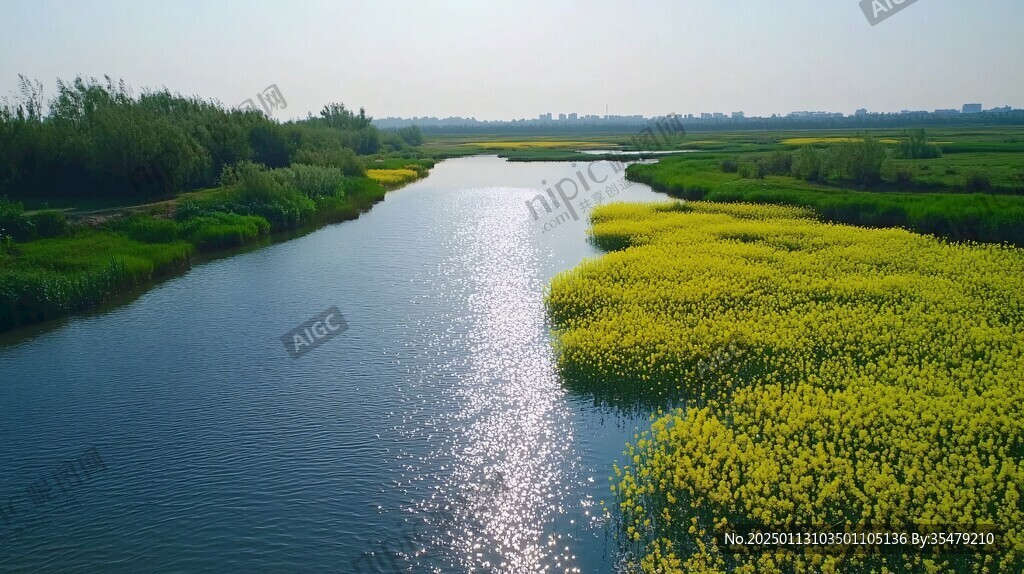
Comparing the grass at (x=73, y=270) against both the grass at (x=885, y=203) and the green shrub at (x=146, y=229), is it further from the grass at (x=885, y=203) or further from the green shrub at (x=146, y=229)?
the grass at (x=885, y=203)

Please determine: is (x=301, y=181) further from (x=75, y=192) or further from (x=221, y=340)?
(x=221, y=340)

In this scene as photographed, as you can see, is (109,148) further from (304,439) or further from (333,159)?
(304,439)

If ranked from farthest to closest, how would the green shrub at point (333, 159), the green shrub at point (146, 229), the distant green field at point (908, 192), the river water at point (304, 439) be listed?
1. the green shrub at point (333, 159)
2. the green shrub at point (146, 229)
3. the distant green field at point (908, 192)
4. the river water at point (304, 439)

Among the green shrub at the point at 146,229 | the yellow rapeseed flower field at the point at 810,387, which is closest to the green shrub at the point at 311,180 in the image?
the green shrub at the point at 146,229

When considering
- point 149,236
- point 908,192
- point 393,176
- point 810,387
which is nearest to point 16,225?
point 149,236

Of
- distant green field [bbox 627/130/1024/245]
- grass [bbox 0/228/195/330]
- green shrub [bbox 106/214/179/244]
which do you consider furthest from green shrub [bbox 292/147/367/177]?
grass [bbox 0/228/195/330]
